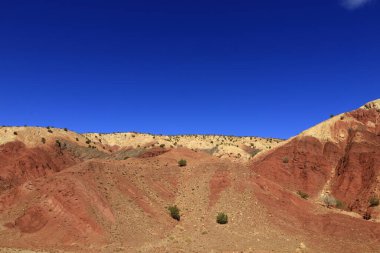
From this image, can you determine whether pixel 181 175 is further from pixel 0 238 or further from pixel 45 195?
pixel 0 238

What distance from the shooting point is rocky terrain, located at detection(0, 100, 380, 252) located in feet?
108

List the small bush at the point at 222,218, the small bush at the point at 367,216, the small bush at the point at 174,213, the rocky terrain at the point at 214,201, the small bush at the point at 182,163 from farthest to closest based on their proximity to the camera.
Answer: the small bush at the point at 182,163 → the small bush at the point at 367,216 → the small bush at the point at 174,213 → the small bush at the point at 222,218 → the rocky terrain at the point at 214,201

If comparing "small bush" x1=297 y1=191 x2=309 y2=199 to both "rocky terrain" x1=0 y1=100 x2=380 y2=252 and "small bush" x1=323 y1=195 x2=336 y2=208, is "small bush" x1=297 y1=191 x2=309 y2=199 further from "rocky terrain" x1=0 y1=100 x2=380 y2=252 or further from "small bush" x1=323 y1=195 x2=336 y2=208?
"small bush" x1=323 y1=195 x2=336 y2=208

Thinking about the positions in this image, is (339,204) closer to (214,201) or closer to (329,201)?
(329,201)

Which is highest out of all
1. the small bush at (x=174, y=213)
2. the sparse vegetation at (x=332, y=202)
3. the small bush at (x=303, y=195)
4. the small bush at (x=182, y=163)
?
the small bush at (x=182, y=163)

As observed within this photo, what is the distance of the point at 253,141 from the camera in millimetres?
121125

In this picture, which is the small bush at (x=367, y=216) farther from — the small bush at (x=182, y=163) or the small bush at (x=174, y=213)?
the small bush at (x=174, y=213)

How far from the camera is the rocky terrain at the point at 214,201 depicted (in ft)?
108

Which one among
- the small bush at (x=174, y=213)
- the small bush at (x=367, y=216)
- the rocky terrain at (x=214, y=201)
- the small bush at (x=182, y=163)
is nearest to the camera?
the rocky terrain at (x=214, y=201)

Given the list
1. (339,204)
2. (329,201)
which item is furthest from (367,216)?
(329,201)

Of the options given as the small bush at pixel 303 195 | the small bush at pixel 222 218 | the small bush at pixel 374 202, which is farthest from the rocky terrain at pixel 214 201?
the small bush at pixel 303 195

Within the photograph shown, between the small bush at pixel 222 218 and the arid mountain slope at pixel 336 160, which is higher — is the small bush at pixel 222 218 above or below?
below

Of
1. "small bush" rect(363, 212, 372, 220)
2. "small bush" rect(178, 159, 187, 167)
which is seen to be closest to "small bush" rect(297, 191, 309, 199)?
"small bush" rect(363, 212, 372, 220)

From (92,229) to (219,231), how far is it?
35.4ft
